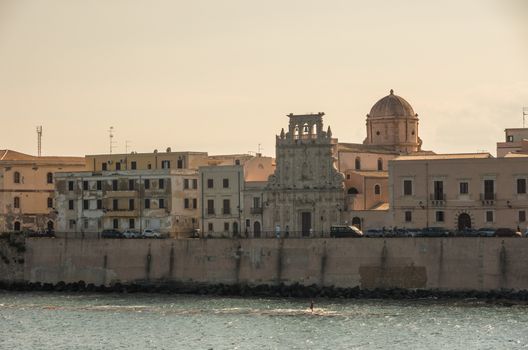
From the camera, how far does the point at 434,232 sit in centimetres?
8938

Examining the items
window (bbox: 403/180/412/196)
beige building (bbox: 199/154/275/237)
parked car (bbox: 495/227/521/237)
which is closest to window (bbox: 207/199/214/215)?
beige building (bbox: 199/154/275/237)

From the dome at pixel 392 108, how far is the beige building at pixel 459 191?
1693cm

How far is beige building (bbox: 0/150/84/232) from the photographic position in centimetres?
10875

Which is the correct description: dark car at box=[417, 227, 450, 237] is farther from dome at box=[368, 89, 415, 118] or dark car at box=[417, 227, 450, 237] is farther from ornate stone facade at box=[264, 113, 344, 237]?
dome at box=[368, 89, 415, 118]

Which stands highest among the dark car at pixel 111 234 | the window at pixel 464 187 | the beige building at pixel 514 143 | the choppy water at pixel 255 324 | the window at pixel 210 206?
the beige building at pixel 514 143

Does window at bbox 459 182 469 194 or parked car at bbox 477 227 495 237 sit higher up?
window at bbox 459 182 469 194

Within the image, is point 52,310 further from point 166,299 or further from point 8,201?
point 8,201

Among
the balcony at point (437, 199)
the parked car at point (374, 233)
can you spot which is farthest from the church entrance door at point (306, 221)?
the balcony at point (437, 199)

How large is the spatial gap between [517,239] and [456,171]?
30.5 ft

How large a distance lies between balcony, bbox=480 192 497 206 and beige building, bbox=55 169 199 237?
65.3ft

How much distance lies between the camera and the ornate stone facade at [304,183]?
97.1 m

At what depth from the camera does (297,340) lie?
71.8 m

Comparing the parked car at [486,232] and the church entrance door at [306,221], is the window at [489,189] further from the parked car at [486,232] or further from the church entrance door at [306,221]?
the church entrance door at [306,221]

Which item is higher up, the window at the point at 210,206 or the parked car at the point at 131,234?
the window at the point at 210,206
